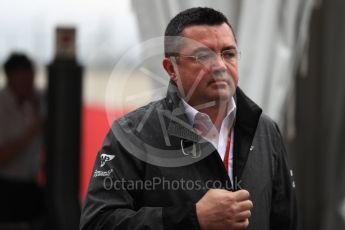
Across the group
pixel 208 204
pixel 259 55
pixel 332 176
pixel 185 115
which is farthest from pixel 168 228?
pixel 332 176

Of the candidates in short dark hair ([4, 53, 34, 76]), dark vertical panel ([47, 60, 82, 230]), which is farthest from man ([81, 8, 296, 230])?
dark vertical panel ([47, 60, 82, 230])

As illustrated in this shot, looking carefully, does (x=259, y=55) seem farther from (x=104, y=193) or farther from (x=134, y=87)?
(x=104, y=193)

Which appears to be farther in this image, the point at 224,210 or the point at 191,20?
the point at 191,20

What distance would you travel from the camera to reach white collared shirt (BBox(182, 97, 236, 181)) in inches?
82.8

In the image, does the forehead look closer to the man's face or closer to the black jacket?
the man's face

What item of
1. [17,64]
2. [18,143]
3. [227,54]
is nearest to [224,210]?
[227,54]

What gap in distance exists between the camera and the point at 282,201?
7.30ft

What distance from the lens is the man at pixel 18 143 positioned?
552cm

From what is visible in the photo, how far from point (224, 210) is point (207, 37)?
1.45 feet

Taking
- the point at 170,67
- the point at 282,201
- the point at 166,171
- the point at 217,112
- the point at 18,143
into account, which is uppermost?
the point at 170,67

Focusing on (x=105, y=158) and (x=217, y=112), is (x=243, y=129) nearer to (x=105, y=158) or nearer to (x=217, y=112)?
(x=217, y=112)

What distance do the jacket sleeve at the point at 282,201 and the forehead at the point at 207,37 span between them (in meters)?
0.39

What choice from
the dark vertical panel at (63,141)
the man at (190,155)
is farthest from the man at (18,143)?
the man at (190,155)

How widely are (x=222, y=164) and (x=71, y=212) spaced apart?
13.5 ft
